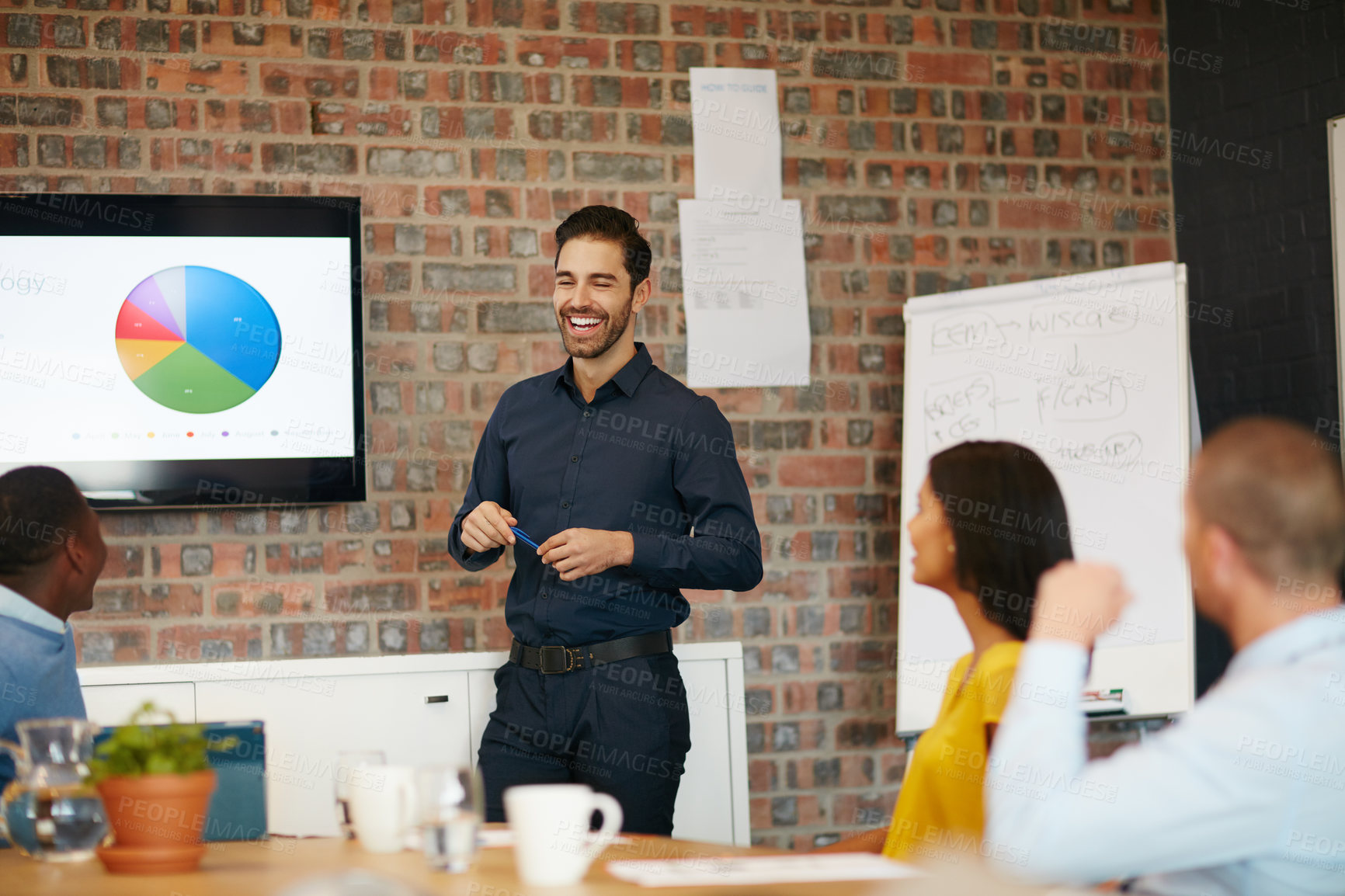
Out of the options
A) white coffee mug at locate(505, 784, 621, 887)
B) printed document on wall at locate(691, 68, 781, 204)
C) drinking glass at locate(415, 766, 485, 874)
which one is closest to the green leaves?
drinking glass at locate(415, 766, 485, 874)

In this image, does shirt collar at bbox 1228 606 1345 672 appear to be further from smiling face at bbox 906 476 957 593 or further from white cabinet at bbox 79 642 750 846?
white cabinet at bbox 79 642 750 846

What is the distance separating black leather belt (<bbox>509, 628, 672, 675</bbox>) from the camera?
2488 millimetres

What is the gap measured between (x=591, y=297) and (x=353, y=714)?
1114 mm

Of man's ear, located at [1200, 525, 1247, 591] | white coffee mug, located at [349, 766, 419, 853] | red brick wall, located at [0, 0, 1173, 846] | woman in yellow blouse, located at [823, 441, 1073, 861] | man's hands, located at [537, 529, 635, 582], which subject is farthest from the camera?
red brick wall, located at [0, 0, 1173, 846]

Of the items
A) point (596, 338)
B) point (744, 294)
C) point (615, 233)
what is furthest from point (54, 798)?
point (744, 294)

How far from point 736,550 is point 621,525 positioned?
25 centimetres

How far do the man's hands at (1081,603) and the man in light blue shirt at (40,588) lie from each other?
4.19ft

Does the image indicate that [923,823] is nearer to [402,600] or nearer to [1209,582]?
[1209,582]

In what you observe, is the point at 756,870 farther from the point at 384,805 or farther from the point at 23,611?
the point at 23,611

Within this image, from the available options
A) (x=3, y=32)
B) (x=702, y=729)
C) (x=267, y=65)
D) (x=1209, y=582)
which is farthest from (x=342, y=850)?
(x=3, y=32)

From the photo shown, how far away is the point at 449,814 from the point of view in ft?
3.99

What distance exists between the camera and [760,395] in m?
3.46

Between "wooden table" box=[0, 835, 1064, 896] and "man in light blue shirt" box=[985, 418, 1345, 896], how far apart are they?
4.0 inches

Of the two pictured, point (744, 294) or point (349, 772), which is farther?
point (744, 294)
